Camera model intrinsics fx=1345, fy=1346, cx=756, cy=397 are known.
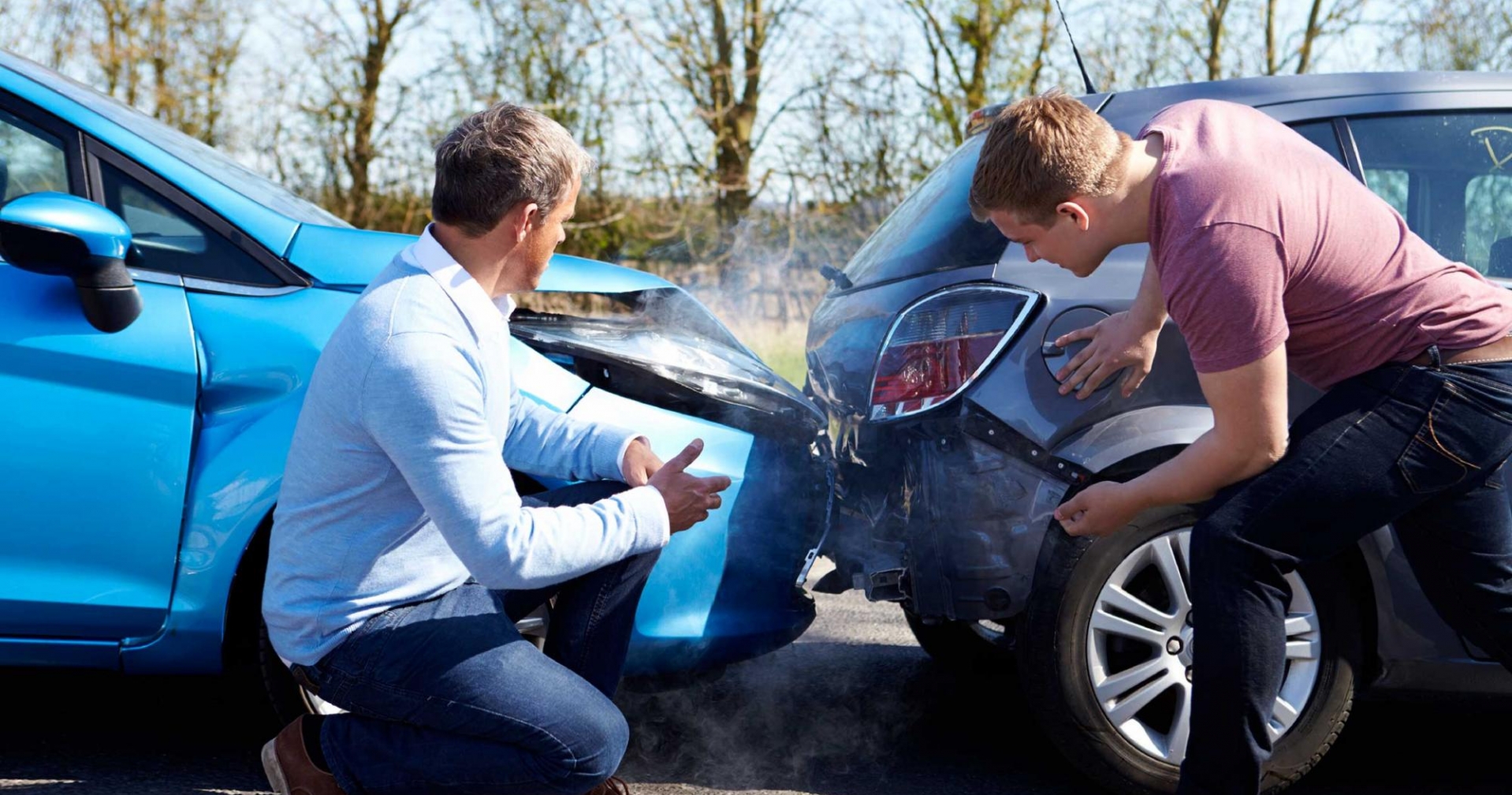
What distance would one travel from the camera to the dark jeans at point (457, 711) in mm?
2174

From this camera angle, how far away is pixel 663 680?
294 cm

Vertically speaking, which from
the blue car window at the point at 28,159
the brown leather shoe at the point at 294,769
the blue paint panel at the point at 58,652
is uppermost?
the blue car window at the point at 28,159

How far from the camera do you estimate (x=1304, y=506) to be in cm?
225

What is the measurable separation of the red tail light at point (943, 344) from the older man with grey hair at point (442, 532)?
2.65 ft

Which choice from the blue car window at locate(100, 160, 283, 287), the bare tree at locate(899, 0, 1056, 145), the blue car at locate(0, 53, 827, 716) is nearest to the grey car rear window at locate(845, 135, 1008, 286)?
the blue car at locate(0, 53, 827, 716)

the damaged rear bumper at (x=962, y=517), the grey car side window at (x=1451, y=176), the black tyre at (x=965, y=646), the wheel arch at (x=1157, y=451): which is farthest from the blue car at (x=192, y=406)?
the grey car side window at (x=1451, y=176)

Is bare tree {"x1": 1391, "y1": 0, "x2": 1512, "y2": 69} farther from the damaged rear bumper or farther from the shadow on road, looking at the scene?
the damaged rear bumper

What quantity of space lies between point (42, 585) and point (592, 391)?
113 centimetres

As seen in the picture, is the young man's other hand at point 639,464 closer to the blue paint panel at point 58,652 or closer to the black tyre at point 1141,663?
the black tyre at point 1141,663

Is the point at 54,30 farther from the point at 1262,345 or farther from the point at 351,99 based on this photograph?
the point at 1262,345

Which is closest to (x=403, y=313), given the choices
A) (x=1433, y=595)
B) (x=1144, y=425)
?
(x=1144, y=425)

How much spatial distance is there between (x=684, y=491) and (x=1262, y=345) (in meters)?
0.99

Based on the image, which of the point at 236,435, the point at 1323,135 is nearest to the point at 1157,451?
the point at 1323,135

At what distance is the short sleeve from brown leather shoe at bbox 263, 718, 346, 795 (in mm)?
1614
